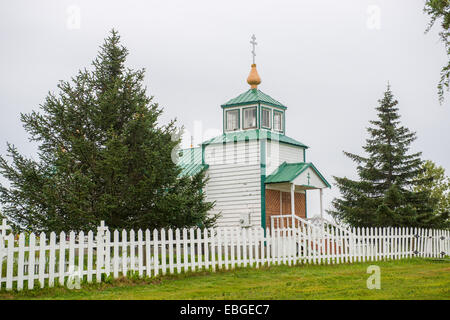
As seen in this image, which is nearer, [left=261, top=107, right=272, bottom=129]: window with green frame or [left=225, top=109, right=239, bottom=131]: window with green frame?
[left=261, top=107, right=272, bottom=129]: window with green frame

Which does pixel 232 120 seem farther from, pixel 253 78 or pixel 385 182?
pixel 385 182

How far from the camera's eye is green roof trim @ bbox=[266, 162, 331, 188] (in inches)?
890

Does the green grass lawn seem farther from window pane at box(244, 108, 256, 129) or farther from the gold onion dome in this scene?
the gold onion dome

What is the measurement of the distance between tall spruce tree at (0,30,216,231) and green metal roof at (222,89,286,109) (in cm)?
1006

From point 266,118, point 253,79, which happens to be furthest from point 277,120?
point 253,79

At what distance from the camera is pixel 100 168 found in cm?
1444

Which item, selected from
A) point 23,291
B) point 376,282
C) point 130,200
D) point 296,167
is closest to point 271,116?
point 296,167

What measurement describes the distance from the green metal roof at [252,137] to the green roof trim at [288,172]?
122cm

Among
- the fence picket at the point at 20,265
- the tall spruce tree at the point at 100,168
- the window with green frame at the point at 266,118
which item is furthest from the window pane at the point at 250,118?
the fence picket at the point at 20,265

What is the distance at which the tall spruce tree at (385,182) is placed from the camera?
28.4 meters

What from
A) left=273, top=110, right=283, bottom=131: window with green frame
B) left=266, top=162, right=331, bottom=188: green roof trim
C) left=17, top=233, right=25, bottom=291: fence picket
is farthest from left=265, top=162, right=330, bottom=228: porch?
left=17, top=233, right=25, bottom=291: fence picket

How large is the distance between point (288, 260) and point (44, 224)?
702 cm

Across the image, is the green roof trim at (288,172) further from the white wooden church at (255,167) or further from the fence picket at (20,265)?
the fence picket at (20,265)
